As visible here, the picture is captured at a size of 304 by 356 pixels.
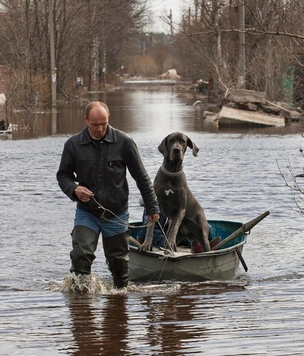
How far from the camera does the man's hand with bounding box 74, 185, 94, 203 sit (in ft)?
28.6

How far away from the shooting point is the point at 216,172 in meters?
21.9

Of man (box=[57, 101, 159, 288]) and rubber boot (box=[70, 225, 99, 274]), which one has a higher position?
man (box=[57, 101, 159, 288])

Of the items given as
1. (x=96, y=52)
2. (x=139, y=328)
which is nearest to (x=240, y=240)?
(x=139, y=328)

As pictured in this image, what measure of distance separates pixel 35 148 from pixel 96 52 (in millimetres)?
46809

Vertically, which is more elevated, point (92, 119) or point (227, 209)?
point (92, 119)

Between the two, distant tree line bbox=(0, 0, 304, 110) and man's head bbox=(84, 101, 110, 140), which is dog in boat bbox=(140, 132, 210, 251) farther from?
distant tree line bbox=(0, 0, 304, 110)

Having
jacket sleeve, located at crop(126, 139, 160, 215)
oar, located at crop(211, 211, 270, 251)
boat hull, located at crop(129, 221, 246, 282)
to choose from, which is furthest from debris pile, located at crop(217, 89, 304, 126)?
jacket sleeve, located at crop(126, 139, 160, 215)

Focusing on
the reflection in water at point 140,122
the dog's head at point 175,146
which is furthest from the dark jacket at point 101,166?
the reflection in water at point 140,122

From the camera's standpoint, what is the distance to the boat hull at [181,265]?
10359mm

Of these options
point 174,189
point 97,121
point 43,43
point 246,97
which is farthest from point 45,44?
point 97,121

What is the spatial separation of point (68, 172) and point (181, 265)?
75.4 inches

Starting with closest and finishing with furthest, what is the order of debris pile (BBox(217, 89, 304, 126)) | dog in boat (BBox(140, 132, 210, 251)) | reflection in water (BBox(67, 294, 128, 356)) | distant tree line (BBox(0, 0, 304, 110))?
reflection in water (BBox(67, 294, 128, 356)) < dog in boat (BBox(140, 132, 210, 251)) < debris pile (BBox(217, 89, 304, 126)) < distant tree line (BBox(0, 0, 304, 110))

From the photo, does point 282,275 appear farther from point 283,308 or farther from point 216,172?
point 216,172

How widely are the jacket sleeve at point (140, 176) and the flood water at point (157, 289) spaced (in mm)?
932
